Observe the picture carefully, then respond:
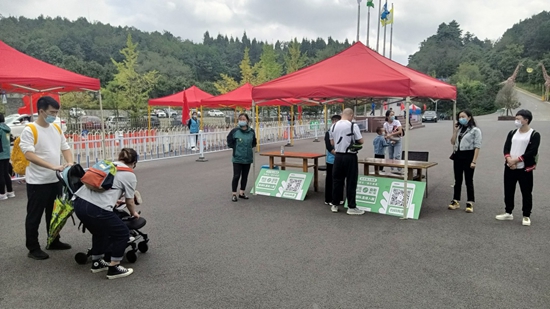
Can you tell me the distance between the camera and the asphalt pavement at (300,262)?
3.27 metres

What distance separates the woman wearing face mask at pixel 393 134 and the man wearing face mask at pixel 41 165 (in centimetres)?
679

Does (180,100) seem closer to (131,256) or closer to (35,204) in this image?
(35,204)

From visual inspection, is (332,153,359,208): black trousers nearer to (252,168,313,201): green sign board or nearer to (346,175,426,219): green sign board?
(346,175,426,219): green sign board

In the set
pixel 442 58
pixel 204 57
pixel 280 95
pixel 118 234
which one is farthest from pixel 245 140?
pixel 442 58

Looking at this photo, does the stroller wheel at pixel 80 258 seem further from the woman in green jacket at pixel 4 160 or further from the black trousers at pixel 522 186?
the black trousers at pixel 522 186

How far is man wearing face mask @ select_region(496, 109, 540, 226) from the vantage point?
5.03 meters

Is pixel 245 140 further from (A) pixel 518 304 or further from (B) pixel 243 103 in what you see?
(B) pixel 243 103

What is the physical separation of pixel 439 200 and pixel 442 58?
379 feet

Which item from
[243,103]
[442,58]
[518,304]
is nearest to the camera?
[518,304]

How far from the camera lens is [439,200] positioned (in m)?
6.82

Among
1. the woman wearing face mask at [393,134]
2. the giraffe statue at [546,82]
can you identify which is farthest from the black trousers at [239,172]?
the giraffe statue at [546,82]

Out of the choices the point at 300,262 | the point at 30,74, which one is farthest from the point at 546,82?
the point at 30,74

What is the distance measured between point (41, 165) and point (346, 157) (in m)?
4.20

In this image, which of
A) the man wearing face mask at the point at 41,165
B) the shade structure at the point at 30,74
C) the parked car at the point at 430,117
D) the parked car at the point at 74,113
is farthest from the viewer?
the parked car at the point at 430,117
